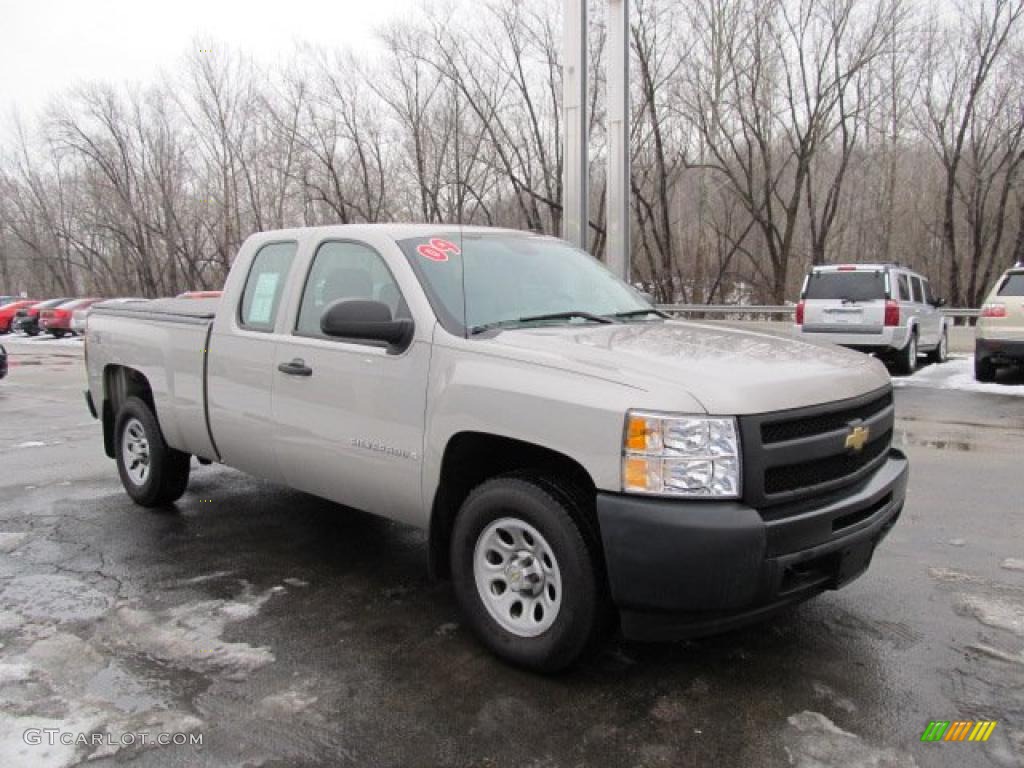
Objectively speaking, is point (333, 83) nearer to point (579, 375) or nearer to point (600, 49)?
point (600, 49)

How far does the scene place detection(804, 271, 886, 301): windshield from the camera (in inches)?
534

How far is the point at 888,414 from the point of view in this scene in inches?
146

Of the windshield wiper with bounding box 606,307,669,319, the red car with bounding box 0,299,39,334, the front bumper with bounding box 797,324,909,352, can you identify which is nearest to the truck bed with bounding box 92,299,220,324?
the windshield wiper with bounding box 606,307,669,319

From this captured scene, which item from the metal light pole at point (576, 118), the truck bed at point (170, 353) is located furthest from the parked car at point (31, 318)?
the truck bed at point (170, 353)

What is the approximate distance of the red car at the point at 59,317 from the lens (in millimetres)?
33094

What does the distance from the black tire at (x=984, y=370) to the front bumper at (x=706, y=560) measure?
37.2 feet

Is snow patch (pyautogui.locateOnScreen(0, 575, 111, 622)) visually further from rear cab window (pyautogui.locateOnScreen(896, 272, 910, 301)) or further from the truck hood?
rear cab window (pyautogui.locateOnScreen(896, 272, 910, 301))

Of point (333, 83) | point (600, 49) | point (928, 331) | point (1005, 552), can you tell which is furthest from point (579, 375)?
point (333, 83)

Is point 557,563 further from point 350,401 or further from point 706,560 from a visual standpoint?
point 350,401

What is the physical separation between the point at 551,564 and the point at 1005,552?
3223 mm

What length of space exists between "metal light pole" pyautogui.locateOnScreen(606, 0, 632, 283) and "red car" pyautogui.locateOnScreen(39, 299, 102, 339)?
27422 mm

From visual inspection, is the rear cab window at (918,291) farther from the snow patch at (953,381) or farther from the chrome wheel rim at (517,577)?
the chrome wheel rim at (517,577)

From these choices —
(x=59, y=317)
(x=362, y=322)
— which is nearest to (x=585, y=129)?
(x=362, y=322)

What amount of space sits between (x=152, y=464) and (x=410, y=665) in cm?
320
